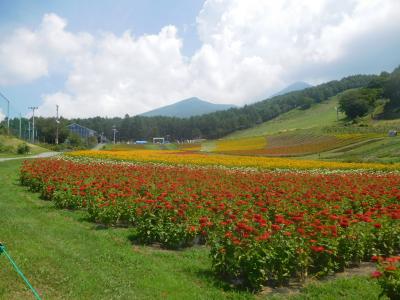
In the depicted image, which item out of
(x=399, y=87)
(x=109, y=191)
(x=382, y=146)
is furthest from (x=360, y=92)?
(x=109, y=191)

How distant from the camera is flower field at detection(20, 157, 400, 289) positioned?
6.27 metres

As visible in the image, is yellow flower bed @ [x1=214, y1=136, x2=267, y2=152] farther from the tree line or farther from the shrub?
the shrub

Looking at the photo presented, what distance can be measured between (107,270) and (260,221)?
261 cm

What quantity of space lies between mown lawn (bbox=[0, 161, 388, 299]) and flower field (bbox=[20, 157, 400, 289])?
15.0 inches

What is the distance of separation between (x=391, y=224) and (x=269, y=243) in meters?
Answer: 2.94

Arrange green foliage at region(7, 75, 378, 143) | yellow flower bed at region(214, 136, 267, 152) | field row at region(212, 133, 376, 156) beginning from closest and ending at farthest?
field row at region(212, 133, 376, 156) → yellow flower bed at region(214, 136, 267, 152) → green foliage at region(7, 75, 378, 143)

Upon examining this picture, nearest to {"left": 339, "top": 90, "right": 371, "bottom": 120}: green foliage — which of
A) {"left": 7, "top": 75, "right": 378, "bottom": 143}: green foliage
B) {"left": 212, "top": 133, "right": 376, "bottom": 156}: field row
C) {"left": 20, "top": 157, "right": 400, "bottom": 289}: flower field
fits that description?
{"left": 212, "top": 133, "right": 376, "bottom": 156}: field row

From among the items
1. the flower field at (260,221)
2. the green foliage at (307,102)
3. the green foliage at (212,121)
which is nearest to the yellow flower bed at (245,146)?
the flower field at (260,221)

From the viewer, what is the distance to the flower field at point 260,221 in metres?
6.27

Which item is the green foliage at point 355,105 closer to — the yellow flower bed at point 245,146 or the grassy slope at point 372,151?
the yellow flower bed at point 245,146

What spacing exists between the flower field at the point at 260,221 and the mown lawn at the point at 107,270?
380 mm

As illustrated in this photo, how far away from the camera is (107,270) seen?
695cm

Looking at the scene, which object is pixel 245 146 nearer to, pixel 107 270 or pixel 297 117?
pixel 107 270

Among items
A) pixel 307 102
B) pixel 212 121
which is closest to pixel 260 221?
pixel 212 121
